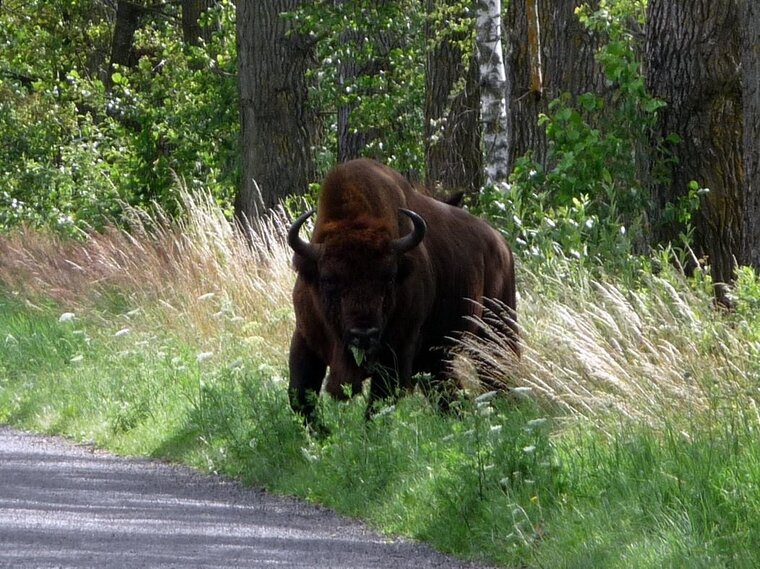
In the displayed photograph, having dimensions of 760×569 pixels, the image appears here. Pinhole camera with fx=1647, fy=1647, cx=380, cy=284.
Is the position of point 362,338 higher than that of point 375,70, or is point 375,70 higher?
point 362,338

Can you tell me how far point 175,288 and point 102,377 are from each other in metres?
2.52

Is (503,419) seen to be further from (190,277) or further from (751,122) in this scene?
(190,277)

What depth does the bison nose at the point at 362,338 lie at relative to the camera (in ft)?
33.0

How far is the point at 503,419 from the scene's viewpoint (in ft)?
30.0

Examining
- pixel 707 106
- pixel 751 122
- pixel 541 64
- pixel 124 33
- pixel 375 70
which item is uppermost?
pixel 751 122

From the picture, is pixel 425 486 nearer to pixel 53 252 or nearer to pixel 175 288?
pixel 175 288

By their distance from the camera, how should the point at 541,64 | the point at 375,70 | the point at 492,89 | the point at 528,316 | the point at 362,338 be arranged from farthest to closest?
the point at 375,70
the point at 492,89
the point at 541,64
the point at 528,316
the point at 362,338

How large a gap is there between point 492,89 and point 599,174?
4.20 metres

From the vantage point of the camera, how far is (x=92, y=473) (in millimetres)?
10336

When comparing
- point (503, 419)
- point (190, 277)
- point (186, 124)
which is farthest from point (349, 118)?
point (503, 419)

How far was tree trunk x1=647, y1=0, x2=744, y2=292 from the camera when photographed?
1256cm

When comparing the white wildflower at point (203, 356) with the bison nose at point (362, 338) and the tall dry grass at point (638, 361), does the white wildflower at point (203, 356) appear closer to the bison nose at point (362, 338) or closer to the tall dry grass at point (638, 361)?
the tall dry grass at point (638, 361)

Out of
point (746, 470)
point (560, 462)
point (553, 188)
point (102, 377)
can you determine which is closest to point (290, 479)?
point (560, 462)

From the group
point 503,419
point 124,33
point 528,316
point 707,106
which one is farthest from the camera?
point 124,33
